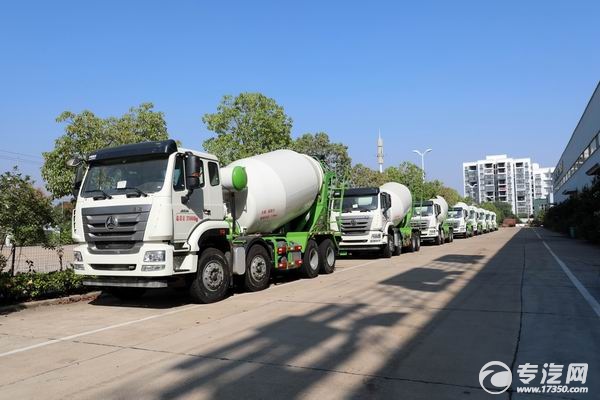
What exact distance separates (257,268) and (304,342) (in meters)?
5.04

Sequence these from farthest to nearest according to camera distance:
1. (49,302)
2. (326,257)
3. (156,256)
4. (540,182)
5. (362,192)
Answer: (540,182), (362,192), (326,257), (49,302), (156,256)

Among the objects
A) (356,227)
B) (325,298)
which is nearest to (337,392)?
(325,298)

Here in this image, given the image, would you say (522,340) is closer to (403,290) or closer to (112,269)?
(403,290)

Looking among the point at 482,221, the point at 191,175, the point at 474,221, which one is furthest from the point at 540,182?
the point at 191,175

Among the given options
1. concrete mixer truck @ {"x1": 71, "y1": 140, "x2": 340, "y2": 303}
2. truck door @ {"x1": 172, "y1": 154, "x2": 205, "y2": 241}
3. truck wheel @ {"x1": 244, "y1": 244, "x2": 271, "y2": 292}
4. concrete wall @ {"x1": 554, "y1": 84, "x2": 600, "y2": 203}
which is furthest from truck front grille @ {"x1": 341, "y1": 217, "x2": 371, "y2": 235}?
concrete wall @ {"x1": 554, "y1": 84, "x2": 600, "y2": 203}

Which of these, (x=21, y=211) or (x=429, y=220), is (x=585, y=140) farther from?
(x=21, y=211)

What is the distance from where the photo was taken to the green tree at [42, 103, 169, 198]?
17.1 m

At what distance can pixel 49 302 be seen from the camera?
1035 centimetres

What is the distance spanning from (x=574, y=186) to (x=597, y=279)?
43375mm

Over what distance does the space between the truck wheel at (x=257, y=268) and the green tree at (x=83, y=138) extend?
304 inches

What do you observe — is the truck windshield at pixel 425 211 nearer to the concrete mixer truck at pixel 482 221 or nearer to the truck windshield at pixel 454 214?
the truck windshield at pixel 454 214

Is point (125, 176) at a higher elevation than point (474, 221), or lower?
higher

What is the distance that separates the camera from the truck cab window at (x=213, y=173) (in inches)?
409

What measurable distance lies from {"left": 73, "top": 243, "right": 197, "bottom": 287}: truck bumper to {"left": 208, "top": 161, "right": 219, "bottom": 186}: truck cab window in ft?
5.80
